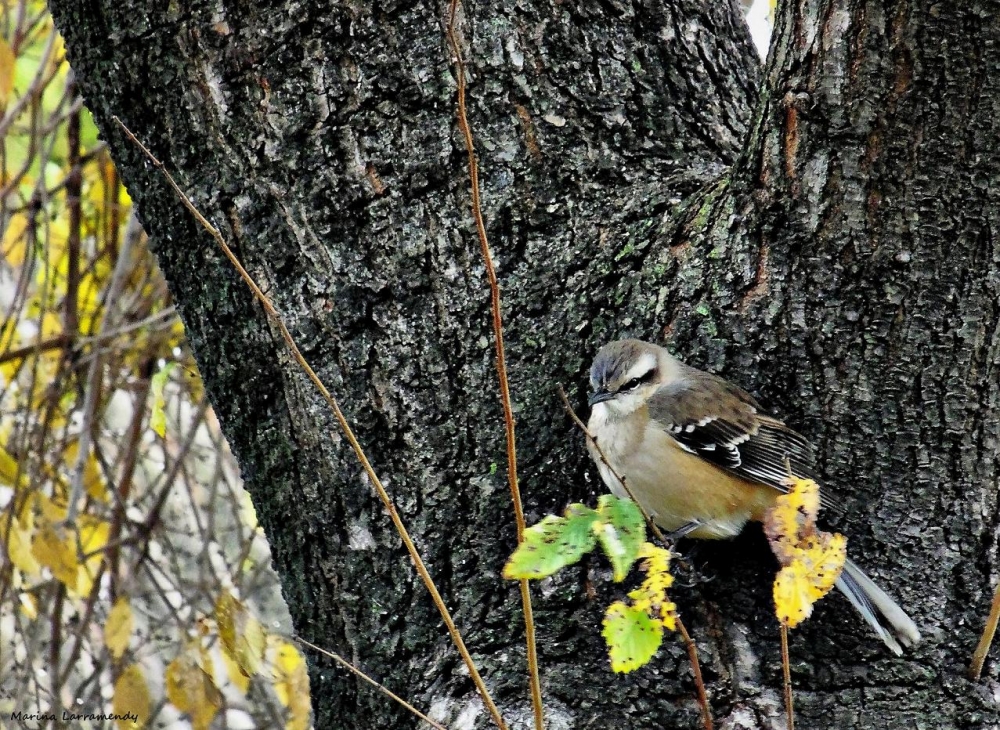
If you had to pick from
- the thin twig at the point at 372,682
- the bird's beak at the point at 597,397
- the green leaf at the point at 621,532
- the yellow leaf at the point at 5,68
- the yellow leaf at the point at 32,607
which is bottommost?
the yellow leaf at the point at 32,607

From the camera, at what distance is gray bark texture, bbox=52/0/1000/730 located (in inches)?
83.5

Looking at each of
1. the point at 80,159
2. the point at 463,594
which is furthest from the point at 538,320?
the point at 80,159

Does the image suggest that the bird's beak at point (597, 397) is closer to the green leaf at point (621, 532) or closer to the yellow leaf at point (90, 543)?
the green leaf at point (621, 532)

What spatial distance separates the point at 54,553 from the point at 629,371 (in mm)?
2360

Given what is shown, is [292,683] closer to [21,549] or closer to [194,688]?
[194,688]

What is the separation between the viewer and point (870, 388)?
2.15 metres

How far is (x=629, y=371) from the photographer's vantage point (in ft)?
8.64

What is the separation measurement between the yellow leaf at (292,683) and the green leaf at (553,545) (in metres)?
2.03

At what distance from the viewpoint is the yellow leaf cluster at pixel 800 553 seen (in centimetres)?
179

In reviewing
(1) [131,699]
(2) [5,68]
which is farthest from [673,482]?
(2) [5,68]

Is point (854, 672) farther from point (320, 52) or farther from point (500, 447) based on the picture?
point (320, 52)

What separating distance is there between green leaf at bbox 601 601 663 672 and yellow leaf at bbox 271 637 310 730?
199 centimetres

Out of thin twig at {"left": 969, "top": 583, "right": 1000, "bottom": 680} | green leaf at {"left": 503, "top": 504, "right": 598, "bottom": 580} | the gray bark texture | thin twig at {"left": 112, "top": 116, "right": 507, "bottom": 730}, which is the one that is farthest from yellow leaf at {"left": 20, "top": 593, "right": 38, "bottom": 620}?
thin twig at {"left": 969, "top": 583, "right": 1000, "bottom": 680}

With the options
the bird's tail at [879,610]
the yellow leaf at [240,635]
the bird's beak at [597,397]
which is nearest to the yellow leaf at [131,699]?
the yellow leaf at [240,635]
